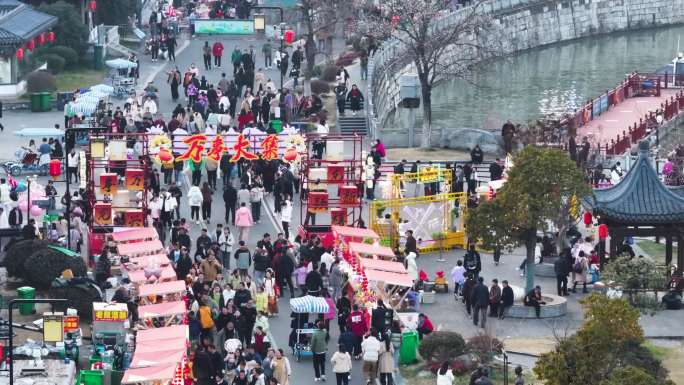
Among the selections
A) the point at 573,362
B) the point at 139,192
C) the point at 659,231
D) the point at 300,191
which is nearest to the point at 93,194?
the point at 139,192

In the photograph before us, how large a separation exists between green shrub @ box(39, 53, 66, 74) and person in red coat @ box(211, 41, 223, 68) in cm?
592

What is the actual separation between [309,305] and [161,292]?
128 inches

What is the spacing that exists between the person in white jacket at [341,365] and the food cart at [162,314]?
3.59 m

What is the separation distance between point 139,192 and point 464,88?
46291mm

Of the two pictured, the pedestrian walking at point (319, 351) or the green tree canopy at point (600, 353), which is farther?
the pedestrian walking at point (319, 351)

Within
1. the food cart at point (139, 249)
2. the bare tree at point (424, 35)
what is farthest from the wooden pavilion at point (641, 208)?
the bare tree at point (424, 35)

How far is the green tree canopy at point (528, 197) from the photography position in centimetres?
5391

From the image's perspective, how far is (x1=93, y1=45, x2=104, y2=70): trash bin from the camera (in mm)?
91938

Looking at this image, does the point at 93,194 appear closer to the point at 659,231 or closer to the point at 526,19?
the point at 659,231

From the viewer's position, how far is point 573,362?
130 ft

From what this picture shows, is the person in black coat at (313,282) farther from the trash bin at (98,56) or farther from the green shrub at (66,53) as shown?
the trash bin at (98,56)

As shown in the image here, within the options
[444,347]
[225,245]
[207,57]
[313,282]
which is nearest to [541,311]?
[313,282]

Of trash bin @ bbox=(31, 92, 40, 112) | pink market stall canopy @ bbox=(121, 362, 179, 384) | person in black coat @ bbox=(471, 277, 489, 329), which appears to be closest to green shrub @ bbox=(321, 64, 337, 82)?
trash bin @ bbox=(31, 92, 40, 112)

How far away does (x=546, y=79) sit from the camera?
11262 centimetres
